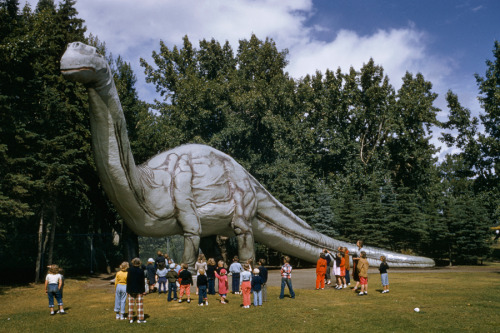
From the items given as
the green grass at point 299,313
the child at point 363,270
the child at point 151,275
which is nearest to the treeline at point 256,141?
the child at point 151,275

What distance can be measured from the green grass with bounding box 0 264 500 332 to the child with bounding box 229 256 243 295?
1.70ft

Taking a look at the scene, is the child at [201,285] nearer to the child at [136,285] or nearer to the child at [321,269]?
the child at [136,285]

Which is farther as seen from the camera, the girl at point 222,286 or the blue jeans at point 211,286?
the blue jeans at point 211,286

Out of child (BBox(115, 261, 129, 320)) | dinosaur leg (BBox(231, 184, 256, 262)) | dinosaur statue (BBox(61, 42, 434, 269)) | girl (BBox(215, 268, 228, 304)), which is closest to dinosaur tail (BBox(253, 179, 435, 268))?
dinosaur statue (BBox(61, 42, 434, 269))

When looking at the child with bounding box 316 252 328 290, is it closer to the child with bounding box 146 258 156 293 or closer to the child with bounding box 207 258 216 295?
the child with bounding box 207 258 216 295

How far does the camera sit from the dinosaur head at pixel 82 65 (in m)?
10.3

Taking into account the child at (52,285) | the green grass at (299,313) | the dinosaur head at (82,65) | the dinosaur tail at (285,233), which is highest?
the dinosaur head at (82,65)

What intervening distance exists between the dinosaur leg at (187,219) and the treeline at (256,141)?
4445mm

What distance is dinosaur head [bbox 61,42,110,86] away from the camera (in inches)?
405

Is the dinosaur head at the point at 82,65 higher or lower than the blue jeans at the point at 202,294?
higher

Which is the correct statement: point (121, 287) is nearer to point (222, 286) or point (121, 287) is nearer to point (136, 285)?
point (136, 285)

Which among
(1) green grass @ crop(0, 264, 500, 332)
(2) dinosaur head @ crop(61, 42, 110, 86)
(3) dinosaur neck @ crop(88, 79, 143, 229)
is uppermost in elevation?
(2) dinosaur head @ crop(61, 42, 110, 86)

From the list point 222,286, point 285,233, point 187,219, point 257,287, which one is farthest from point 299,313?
point 285,233

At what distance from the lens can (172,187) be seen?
1452 cm
